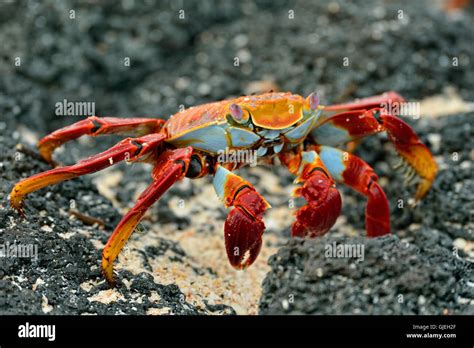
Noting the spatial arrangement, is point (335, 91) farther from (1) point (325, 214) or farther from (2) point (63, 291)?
(2) point (63, 291)

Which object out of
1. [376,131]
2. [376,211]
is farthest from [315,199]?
[376,131]

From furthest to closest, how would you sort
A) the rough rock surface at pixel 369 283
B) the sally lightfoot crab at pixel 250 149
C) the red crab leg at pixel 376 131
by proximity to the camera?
the red crab leg at pixel 376 131 < the sally lightfoot crab at pixel 250 149 < the rough rock surface at pixel 369 283

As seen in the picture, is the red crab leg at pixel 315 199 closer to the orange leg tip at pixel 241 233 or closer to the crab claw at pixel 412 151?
the orange leg tip at pixel 241 233

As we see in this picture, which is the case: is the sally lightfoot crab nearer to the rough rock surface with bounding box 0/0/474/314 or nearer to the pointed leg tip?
the pointed leg tip

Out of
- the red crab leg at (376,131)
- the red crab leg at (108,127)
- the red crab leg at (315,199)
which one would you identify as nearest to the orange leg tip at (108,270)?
the red crab leg at (108,127)

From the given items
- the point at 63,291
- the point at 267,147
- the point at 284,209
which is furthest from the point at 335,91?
the point at 63,291

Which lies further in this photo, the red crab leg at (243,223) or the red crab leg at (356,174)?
the red crab leg at (356,174)

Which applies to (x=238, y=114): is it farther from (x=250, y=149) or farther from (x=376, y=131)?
(x=376, y=131)

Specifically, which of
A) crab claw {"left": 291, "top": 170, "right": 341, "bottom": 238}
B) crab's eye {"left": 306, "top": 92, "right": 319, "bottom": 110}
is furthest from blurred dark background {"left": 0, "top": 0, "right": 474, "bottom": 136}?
crab claw {"left": 291, "top": 170, "right": 341, "bottom": 238}
